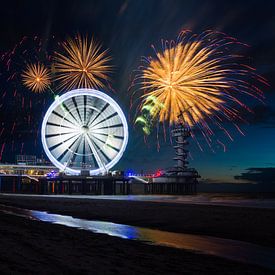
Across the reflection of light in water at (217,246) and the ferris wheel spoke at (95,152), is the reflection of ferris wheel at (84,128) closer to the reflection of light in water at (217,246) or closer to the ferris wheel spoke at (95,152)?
the ferris wheel spoke at (95,152)

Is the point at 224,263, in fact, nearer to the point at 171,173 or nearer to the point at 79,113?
the point at 79,113

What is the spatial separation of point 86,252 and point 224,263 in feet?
14.7

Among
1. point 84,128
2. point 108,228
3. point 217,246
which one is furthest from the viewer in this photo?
point 84,128

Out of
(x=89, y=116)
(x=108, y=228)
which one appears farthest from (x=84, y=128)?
(x=108, y=228)

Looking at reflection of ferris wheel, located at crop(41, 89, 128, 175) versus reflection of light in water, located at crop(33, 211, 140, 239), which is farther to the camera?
reflection of ferris wheel, located at crop(41, 89, 128, 175)

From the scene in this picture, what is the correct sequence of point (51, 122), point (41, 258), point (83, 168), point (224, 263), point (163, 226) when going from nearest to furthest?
point (41, 258) → point (224, 263) → point (163, 226) → point (51, 122) → point (83, 168)

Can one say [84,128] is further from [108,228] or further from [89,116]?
[108,228]

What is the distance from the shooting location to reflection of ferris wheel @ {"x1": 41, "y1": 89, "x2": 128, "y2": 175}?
75.9 m

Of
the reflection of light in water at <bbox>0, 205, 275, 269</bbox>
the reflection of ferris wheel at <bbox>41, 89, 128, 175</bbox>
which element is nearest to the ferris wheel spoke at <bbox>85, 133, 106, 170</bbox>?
the reflection of ferris wheel at <bbox>41, 89, 128, 175</bbox>

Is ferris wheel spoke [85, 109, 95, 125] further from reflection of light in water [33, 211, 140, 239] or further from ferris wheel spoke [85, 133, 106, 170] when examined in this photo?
reflection of light in water [33, 211, 140, 239]

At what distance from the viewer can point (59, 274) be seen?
10219 mm

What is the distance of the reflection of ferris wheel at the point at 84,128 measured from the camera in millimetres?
75875

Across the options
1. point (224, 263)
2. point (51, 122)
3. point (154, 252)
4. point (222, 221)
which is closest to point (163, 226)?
point (222, 221)

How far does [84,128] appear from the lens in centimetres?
7812
